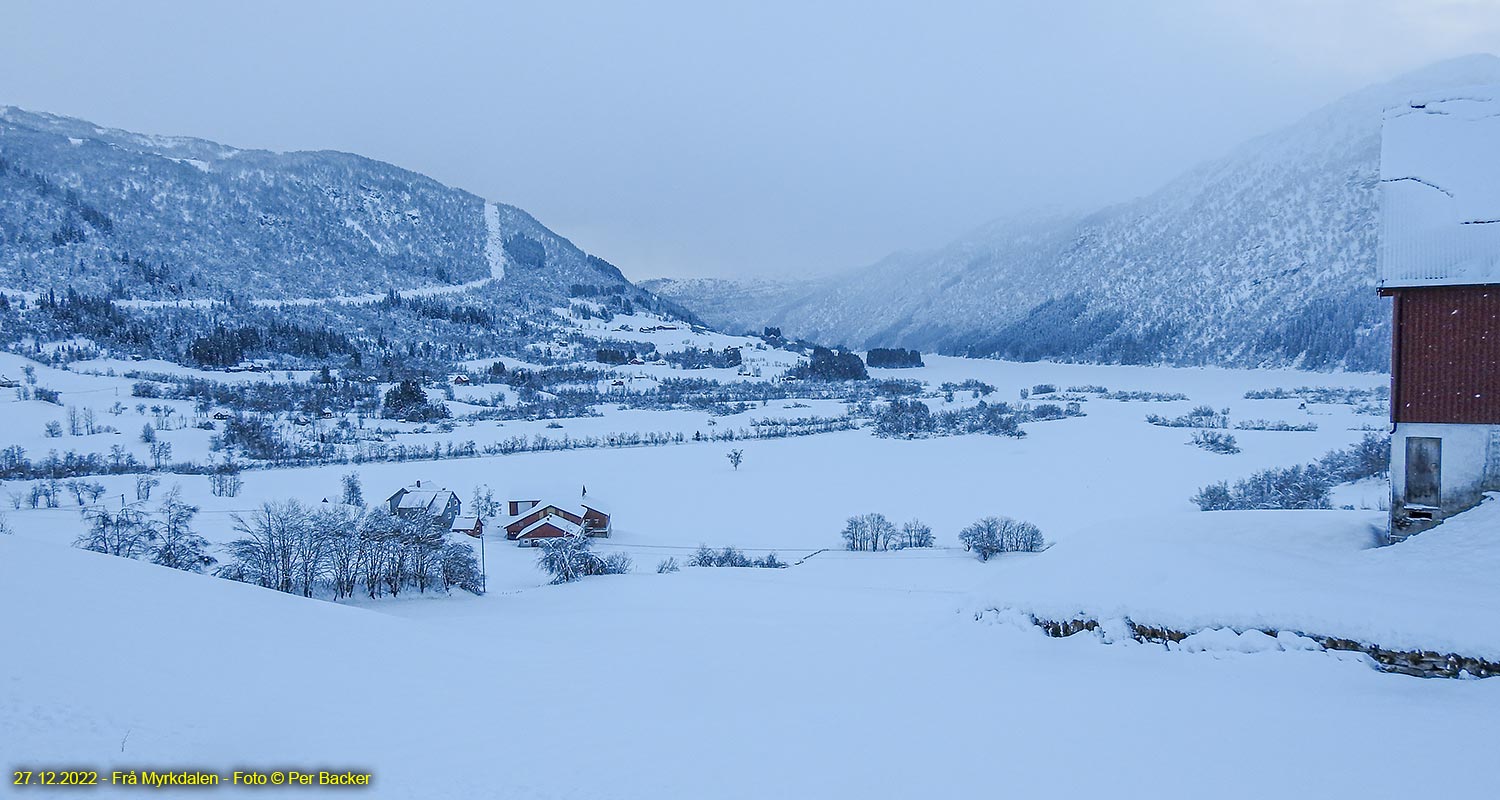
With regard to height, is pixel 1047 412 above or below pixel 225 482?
above

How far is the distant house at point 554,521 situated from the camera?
46.2m

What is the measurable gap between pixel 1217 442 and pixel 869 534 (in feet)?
146

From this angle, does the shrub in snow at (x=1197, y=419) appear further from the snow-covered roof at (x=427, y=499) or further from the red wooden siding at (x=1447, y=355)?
the red wooden siding at (x=1447, y=355)

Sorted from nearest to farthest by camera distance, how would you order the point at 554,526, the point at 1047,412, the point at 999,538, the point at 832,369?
1. the point at 999,538
2. the point at 554,526
3. the point at 1047,412
4. the point at 832,369

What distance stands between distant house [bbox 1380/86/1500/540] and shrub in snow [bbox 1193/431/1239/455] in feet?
189

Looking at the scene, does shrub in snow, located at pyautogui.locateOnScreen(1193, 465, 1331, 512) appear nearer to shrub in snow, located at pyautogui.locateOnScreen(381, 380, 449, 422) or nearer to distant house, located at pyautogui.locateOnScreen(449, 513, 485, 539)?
distant house, located at pyautogui.locateOnScreen(449, 513, 485, 539)

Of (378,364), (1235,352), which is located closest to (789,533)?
(378,364)

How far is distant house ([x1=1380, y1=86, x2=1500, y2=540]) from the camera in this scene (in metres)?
12.5

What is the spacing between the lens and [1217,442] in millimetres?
67750

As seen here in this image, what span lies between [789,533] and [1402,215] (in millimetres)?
35030

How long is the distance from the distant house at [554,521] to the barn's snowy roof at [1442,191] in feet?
131

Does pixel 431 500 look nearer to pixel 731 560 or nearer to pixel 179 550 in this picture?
pixel 179 550

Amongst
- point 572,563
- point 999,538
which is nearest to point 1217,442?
point 999,538

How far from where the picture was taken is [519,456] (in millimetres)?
72812
